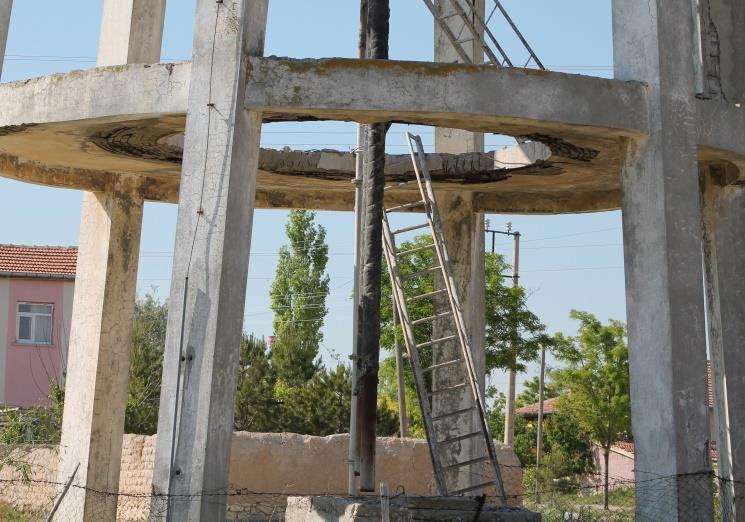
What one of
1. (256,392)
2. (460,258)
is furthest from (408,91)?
(256,392)

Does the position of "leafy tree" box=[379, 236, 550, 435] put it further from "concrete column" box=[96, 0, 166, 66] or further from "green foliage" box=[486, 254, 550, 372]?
"concrete column" box=[96, 0, 166, 66]

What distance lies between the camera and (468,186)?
16766 mm

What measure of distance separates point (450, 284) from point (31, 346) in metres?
29.7

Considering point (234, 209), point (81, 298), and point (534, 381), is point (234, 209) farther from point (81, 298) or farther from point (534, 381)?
point (534, 381)

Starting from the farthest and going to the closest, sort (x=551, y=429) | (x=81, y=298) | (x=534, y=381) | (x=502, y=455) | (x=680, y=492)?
1. (x=534, y=381)
2. (x=551, y=429)
3. (x=502, y=455)
4. (x=81, y=298)
5. (x=680, y=492)

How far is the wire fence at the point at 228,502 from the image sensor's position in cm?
1102

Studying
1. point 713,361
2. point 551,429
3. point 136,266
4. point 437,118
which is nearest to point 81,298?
point 136,266

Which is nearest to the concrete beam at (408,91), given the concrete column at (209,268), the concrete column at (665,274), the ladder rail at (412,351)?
the concrete column at (209,268)

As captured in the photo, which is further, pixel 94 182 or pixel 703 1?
pixel 94 182

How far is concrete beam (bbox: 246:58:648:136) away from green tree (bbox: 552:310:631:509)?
1991 cm

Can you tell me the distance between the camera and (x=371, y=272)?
555 inches

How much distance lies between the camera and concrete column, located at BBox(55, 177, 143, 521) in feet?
50.8

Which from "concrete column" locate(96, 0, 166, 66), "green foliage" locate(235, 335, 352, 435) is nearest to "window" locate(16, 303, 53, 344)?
"green foliage" locate(235, 335, 352, 435)

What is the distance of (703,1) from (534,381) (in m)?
45.5
